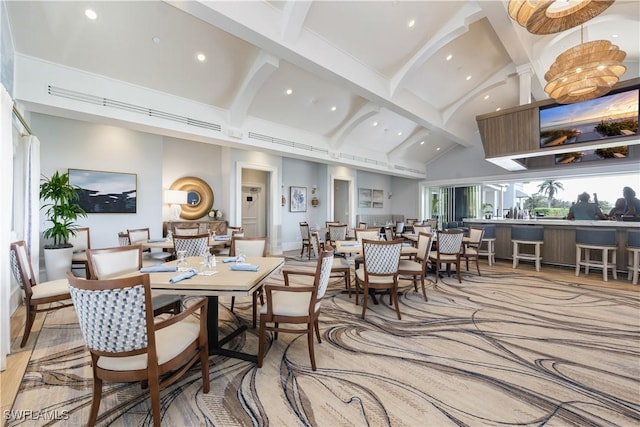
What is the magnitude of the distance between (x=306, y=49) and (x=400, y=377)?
13.4ft

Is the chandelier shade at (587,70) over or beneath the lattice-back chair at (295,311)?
over

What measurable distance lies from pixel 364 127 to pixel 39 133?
283 inches

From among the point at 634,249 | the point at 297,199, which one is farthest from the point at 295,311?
the point at 297,199

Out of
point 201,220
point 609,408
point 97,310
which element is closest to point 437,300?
point 609,408

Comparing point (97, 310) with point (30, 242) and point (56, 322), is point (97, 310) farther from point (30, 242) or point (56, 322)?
point (30, 242)

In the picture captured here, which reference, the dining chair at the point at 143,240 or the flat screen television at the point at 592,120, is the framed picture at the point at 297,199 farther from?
the flat screen television at the point at 592,120

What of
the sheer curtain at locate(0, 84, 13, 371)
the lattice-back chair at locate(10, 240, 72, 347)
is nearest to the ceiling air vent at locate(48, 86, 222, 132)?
the sheer curtain at locate(0, 84, 13, 371)

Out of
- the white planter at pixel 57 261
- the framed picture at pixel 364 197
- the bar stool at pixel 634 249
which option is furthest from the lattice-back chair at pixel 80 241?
the bar stool at pixel 634 249

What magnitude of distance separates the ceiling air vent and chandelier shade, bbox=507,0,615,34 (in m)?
4.97

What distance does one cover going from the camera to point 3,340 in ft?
7.50

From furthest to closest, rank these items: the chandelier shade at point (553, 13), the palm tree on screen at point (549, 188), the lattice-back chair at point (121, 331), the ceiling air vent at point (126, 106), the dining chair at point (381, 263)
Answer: the palm tree on screen at point (549, 188)
the ceiling air vent at point (126, 106)
the dining chair at point (381, 263)
the chandelier shade at point (553, 13)
the lattice-back chair at point (121, 331)

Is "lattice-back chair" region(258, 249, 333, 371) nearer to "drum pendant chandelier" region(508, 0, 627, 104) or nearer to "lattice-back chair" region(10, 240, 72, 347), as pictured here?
"lattice-back chair" region(10, 240, 72, 347)

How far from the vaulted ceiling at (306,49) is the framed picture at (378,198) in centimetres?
473

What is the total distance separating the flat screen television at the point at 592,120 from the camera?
15.6ft
